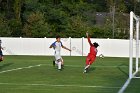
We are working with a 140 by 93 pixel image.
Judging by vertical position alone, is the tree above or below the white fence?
above

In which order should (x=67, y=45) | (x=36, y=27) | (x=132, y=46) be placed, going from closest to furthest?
(x=132, y=46), (x=67, y=45), (x=36, y=27)

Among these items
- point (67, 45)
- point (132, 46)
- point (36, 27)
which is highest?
point (36, 27)

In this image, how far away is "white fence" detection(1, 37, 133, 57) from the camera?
4669 centimetres

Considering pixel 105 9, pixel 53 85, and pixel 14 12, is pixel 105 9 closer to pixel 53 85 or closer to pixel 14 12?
pixel 14 12

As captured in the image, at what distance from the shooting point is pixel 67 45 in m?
47.6

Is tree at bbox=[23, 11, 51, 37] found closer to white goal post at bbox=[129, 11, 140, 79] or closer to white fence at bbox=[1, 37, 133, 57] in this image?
white fence at bbox=[1, 37, 133, 57]

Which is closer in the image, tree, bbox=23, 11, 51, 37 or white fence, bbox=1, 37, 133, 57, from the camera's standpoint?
white fence, bbox=1, 37, 133, 57

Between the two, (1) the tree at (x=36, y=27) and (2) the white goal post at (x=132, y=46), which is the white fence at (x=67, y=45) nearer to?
(1) the tree at (x=36, y=27)

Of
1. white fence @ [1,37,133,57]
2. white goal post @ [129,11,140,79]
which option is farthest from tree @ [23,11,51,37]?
white goal post @ [129,11,140,79]

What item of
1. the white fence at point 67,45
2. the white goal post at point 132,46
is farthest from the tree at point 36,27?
the white goal post at point 132,46

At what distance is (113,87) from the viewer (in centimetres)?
1753

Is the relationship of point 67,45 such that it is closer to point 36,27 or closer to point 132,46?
point 36,27

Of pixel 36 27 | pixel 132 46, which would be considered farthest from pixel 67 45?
pixel 132 46

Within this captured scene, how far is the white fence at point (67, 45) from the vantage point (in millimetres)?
46688
